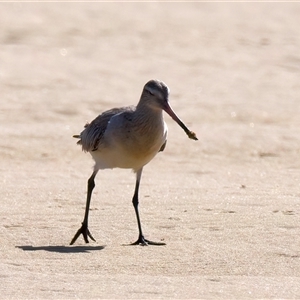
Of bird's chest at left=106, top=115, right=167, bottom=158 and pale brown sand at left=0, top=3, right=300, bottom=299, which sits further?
bird's chest at left=106, top=115, right=167, bottom=158

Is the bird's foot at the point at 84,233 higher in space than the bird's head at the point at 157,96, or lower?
lower

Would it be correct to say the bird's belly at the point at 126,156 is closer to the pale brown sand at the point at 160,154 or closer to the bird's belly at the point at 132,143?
the bird's belly at the point at 132,143

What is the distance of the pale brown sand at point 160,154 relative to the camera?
7.78m

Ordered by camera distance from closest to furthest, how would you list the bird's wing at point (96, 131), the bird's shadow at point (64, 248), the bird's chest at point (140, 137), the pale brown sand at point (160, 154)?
the pale brown sand at point (160, 154)
the bird's shadow at point (64, 248)
the bird's chest at point (140, 137)
the bird's wing at point (96, 131)

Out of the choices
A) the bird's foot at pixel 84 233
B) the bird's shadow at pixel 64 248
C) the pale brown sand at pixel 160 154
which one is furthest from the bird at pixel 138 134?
the pale brown sand at pixel 160 154

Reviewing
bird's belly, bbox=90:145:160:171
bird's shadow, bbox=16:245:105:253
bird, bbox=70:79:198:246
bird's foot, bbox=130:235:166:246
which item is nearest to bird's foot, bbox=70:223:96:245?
bird, bbox=70:79:198:246

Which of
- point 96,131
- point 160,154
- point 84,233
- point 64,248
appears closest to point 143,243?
point 84,233

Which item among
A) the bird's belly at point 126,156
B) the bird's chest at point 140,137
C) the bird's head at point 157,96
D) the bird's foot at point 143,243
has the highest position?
the bird's head at point 157,96

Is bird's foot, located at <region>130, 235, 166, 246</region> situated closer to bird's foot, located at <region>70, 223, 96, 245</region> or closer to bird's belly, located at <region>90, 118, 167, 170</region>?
bird's foot, located at <region>70, 223, 96, 245</region>

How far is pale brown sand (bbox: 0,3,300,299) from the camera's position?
7781mm

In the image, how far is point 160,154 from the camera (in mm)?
13664

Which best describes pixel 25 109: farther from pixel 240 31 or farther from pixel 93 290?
pixel 93 290

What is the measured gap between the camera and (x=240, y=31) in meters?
21.6

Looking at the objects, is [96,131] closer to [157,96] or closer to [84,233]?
[157,96]
